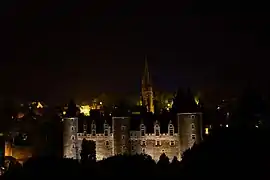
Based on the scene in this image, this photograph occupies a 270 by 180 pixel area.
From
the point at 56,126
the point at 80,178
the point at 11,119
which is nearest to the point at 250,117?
the point at 56,126

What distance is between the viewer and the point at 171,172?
35.2 meters

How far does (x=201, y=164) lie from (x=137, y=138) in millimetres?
17496

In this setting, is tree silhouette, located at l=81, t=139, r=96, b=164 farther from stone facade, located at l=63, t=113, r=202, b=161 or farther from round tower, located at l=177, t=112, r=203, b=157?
round tower, located at l=177, t=112, r=203, b=157

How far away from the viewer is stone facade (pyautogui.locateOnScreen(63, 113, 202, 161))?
44562 millimetres

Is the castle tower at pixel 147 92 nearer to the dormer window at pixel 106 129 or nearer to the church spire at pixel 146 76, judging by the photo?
the church spire at pixel 146 76

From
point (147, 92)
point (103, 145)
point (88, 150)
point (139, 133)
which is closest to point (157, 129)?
point (139, 133)

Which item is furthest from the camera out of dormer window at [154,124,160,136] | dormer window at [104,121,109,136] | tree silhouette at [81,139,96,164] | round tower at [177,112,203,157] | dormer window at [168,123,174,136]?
dormer window at [104,121,109,136]

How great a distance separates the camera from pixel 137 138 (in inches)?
1864

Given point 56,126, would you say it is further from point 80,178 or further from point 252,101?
point 80,178

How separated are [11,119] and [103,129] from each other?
3841cm

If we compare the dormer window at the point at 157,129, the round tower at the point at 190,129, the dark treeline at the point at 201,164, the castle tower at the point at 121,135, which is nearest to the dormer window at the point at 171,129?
the dormer window at the point at 157,129

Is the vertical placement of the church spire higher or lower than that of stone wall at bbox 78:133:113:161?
higher

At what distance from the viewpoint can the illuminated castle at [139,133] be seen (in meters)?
44.7

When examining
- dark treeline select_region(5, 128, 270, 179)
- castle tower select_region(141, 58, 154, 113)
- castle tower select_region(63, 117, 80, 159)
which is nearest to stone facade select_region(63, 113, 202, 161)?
castle tower select_region(63, 117, 80, 159)
